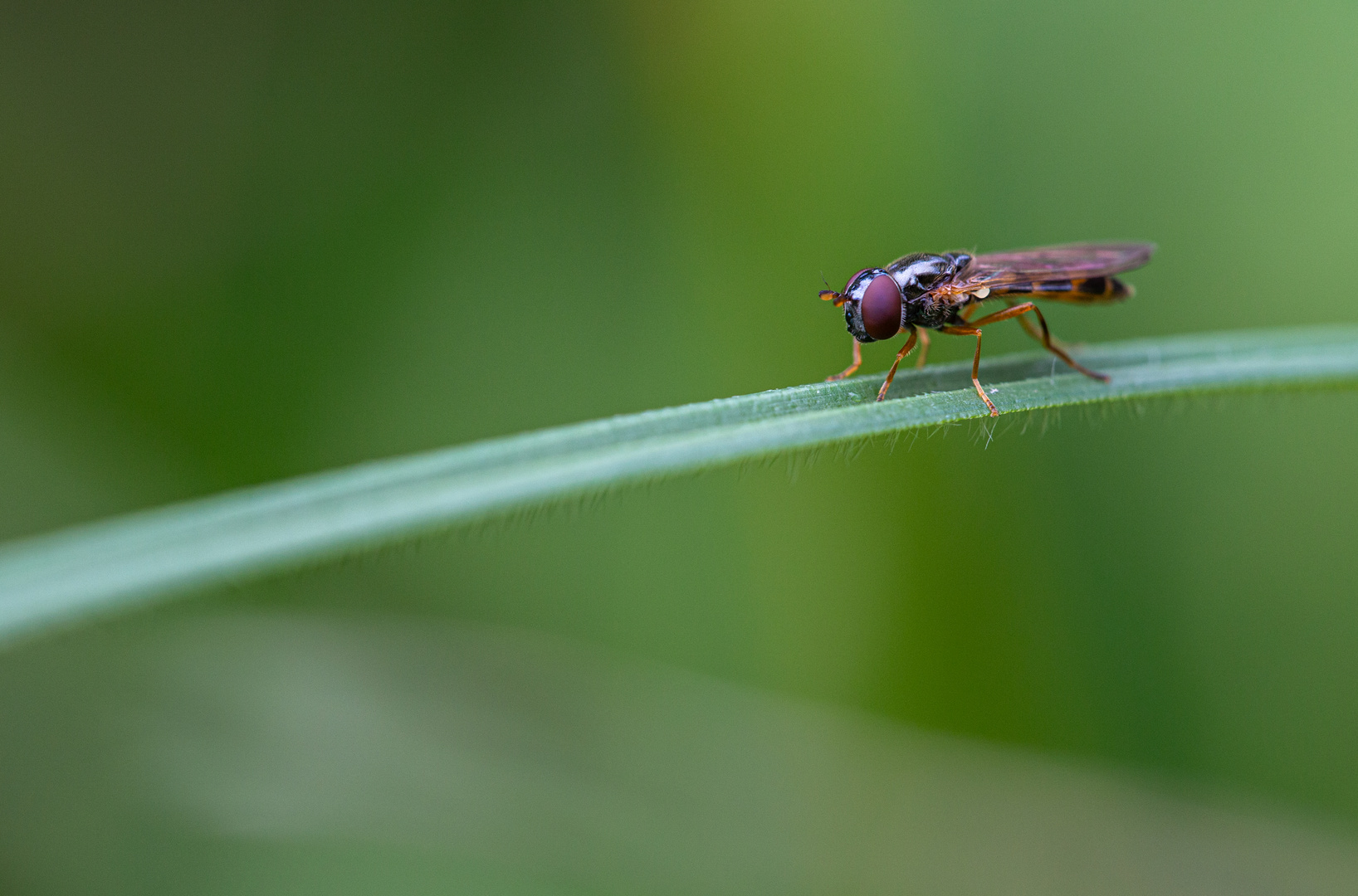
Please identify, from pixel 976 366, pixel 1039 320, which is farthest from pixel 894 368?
pixel 1039 320

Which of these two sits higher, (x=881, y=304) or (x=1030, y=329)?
(x=881, y=304)

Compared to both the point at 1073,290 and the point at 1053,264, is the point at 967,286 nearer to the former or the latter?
the point at 1053,264

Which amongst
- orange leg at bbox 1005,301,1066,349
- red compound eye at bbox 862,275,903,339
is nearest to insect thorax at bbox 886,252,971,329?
red compound eye at bbox 862,275,903,339

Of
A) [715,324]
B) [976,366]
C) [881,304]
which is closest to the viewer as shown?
[976,366]

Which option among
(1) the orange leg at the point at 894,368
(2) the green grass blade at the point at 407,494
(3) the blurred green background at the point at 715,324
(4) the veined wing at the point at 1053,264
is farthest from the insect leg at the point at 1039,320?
(2) the green grass blade at the point at 407,494

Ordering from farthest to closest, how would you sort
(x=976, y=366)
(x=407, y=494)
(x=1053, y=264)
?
(x=1053, y=264)
(x=976, y=366)
(x=407, y=494)

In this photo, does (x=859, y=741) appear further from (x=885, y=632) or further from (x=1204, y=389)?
(x=1204, y=389)

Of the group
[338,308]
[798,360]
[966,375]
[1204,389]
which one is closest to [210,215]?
[338,308]

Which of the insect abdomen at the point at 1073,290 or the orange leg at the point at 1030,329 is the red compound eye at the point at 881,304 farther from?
the orange leg at the point at 1030,329
